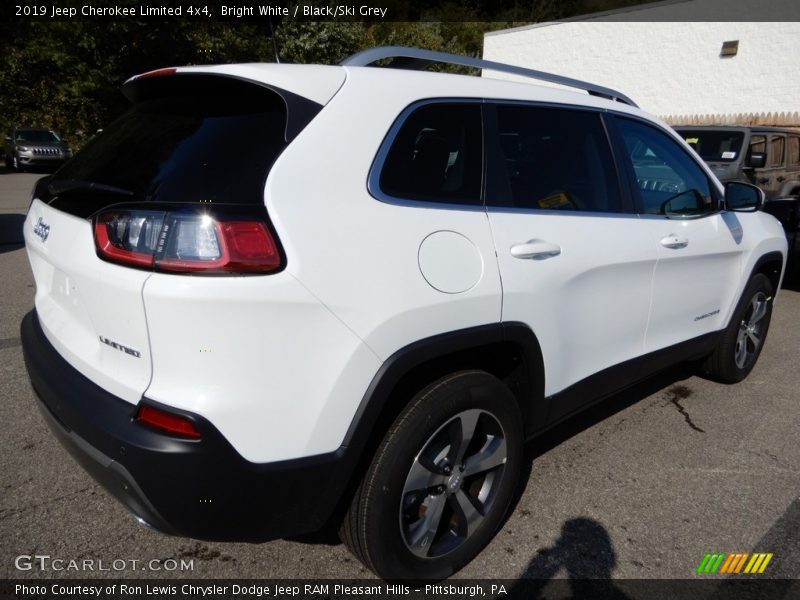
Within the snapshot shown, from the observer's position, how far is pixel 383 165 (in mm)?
1986

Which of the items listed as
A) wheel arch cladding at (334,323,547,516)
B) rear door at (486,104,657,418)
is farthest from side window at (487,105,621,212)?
wheel arch cladding at (334,323,547,516)

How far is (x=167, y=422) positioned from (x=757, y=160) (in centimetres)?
835

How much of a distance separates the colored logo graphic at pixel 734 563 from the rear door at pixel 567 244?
31.4 inches

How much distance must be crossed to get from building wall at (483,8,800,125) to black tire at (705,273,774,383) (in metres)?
14.1

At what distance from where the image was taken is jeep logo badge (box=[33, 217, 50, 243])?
2.21 meters

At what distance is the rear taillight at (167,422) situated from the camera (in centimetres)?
168

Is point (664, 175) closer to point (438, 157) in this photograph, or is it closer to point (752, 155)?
point (438, 157)

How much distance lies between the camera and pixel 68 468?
9.45 feet

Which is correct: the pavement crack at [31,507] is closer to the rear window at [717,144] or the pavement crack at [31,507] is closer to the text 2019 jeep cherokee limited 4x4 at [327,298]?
the text 2019 jeep cherokee limited 4x4 at [327,298]

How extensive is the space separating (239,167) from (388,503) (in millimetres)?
1163

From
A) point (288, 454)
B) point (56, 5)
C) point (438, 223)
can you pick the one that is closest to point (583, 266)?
point (438, 223)

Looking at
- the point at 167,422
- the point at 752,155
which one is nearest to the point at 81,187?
the point at 167,422

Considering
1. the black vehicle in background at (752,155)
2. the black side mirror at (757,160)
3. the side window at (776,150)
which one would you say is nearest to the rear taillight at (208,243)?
the black vehicle in background at (752,155)

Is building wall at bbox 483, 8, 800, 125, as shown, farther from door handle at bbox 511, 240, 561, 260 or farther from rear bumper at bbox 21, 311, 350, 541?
rear bumper at bbox 21, 311, 350, 541
